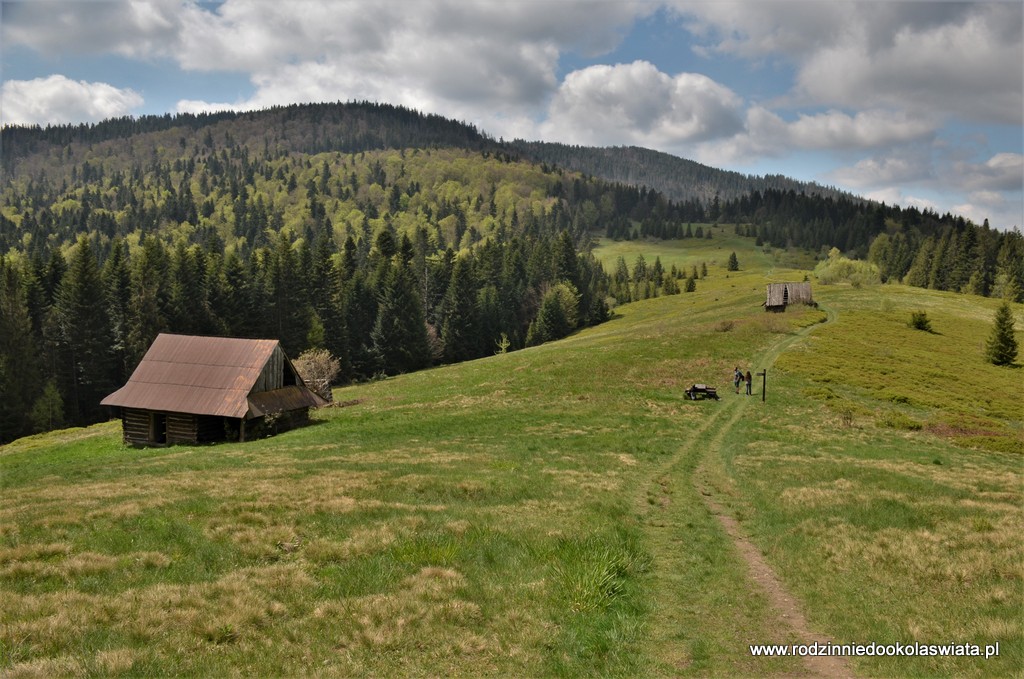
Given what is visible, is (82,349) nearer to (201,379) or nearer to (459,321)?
(201,379)

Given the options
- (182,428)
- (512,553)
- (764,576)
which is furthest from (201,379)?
(764,576)

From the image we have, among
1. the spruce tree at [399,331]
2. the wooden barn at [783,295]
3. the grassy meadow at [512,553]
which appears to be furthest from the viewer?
the spruce tree at [399,331]

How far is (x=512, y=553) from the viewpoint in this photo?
46.8 ft

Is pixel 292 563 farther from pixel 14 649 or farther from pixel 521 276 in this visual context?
pixel 521 276

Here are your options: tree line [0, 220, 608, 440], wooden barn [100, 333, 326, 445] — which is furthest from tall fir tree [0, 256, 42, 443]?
wooden barn [100, 333, 326, 445]

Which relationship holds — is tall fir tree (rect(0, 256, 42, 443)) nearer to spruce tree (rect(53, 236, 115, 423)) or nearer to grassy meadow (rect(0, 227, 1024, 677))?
spruce tree (rect(53, 236, 115, 423))

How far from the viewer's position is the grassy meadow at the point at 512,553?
9.76m

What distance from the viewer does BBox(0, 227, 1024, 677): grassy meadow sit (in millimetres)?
9758

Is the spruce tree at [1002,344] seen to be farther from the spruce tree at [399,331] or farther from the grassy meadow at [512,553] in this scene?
the spruce tree at [399,331]

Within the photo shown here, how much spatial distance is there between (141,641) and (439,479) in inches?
556

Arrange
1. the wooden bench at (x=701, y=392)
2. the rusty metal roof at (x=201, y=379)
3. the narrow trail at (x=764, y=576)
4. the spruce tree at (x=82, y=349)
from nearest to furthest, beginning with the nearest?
the narrow trail at (x=764, y=576) → the rusty metal roof at (x=201, y=379) → the wooden bench at (x=701, y=392) → the spruce tree at (x=82, y=349)

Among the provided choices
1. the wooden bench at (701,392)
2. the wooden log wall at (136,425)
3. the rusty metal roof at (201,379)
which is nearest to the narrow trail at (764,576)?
the wooden bench at (701,392)

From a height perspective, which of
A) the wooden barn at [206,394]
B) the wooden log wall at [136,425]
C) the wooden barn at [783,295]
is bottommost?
the wooden log wall at [136,425]

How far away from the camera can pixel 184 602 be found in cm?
1078
